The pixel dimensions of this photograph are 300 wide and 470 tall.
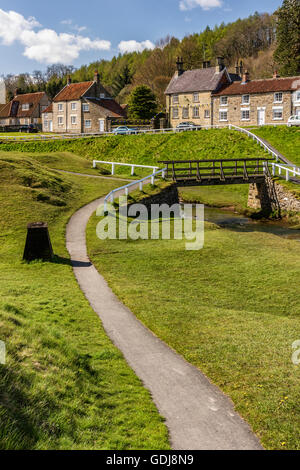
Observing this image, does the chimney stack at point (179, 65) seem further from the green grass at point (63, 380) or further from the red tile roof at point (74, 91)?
the green grass at point (63, 380)

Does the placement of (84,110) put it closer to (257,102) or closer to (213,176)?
(257,102)

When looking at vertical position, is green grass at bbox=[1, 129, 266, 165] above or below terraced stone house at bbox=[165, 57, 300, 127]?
below

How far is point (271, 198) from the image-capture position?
131ft

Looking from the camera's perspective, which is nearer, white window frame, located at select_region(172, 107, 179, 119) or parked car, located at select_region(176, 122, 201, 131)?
parked car, located at select_region(176, 122, 201, 131)

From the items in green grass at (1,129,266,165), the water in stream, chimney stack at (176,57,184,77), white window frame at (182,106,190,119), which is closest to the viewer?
the water in stream

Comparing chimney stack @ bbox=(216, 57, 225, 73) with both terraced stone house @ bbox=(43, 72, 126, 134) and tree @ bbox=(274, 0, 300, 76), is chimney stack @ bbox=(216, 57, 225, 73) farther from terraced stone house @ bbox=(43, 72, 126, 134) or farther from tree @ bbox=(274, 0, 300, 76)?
terraced stone house @ bbox=(43, 72, 126, 134)

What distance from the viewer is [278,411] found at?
870 centimetres

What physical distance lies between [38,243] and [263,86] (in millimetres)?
56029

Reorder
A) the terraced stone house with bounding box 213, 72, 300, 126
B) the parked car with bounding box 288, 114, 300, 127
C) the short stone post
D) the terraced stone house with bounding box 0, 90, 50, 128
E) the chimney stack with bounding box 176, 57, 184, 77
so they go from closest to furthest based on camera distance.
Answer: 1. the short stone post
2. the parked car with bounding box 288, 114, 300, 127
3. the terraced stone house with bounding box 213, 72, 300, 126
4. the chimney stack with bounding box 176, 57, 184, 77
5. the terraced stone house with bounding box 0, 90, 50, 128

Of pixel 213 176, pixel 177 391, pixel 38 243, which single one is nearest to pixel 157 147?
pixel 213 176

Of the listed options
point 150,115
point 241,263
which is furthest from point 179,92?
point 241,263

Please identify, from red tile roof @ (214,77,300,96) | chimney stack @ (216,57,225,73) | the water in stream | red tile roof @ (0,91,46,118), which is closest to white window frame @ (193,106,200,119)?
red tile roof @ (214,77,300,96)

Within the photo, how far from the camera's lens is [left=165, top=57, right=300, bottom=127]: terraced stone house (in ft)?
209

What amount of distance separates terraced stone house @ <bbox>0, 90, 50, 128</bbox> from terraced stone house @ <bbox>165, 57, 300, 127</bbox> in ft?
127
